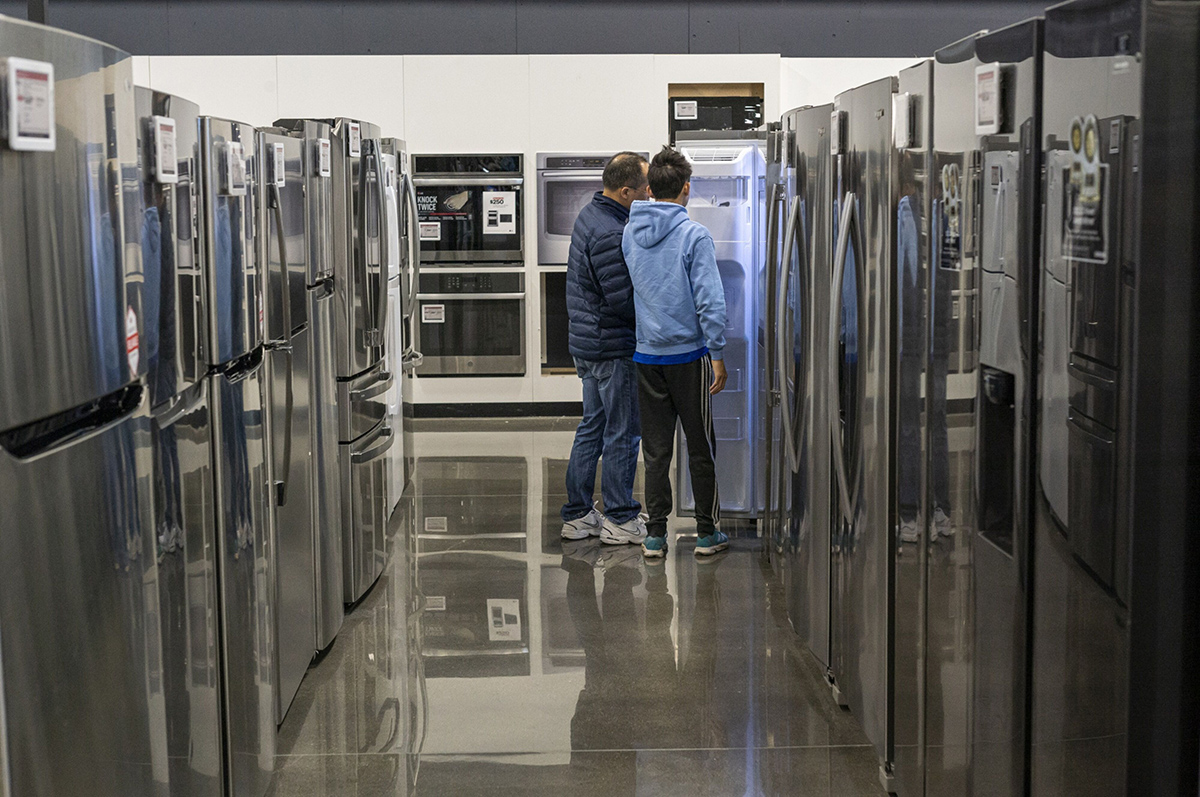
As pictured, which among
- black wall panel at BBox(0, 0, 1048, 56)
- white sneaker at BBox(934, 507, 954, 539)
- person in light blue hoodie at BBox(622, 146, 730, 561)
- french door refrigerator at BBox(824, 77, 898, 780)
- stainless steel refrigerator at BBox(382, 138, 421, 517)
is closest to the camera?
white sneaker at BBox(934, 507, 954, 539)

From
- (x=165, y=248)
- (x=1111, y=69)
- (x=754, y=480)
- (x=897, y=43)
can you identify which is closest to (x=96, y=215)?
(x=165, y=248)

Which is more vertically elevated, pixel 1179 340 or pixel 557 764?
pixel 1179 340

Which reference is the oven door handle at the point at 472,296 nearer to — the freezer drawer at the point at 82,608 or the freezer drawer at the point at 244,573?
the freezer drawer at the point at 244,573

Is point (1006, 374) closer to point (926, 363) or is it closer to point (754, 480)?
point (926, 363)

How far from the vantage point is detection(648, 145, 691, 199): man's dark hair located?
4.54 meters

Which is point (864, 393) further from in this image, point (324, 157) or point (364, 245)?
point (364, 245)

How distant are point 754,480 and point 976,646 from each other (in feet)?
10.3

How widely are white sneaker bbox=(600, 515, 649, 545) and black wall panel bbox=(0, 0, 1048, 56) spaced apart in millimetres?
4748

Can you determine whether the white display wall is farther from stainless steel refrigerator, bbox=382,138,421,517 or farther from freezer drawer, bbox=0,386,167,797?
freezer drawer, bbox=0,386,167,797

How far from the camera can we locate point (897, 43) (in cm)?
878

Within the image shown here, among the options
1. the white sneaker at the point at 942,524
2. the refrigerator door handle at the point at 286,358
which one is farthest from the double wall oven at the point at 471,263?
the white sneaker at the point at 942,524

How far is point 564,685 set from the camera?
3586 mm

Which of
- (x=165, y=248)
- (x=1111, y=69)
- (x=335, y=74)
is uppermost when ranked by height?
(x=335, y=74)

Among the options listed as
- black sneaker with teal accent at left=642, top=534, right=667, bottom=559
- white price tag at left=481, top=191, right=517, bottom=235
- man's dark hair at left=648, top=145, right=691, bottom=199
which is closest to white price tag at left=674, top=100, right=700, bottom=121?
white price tag at left=481, top=191, right=517, bottom=235
